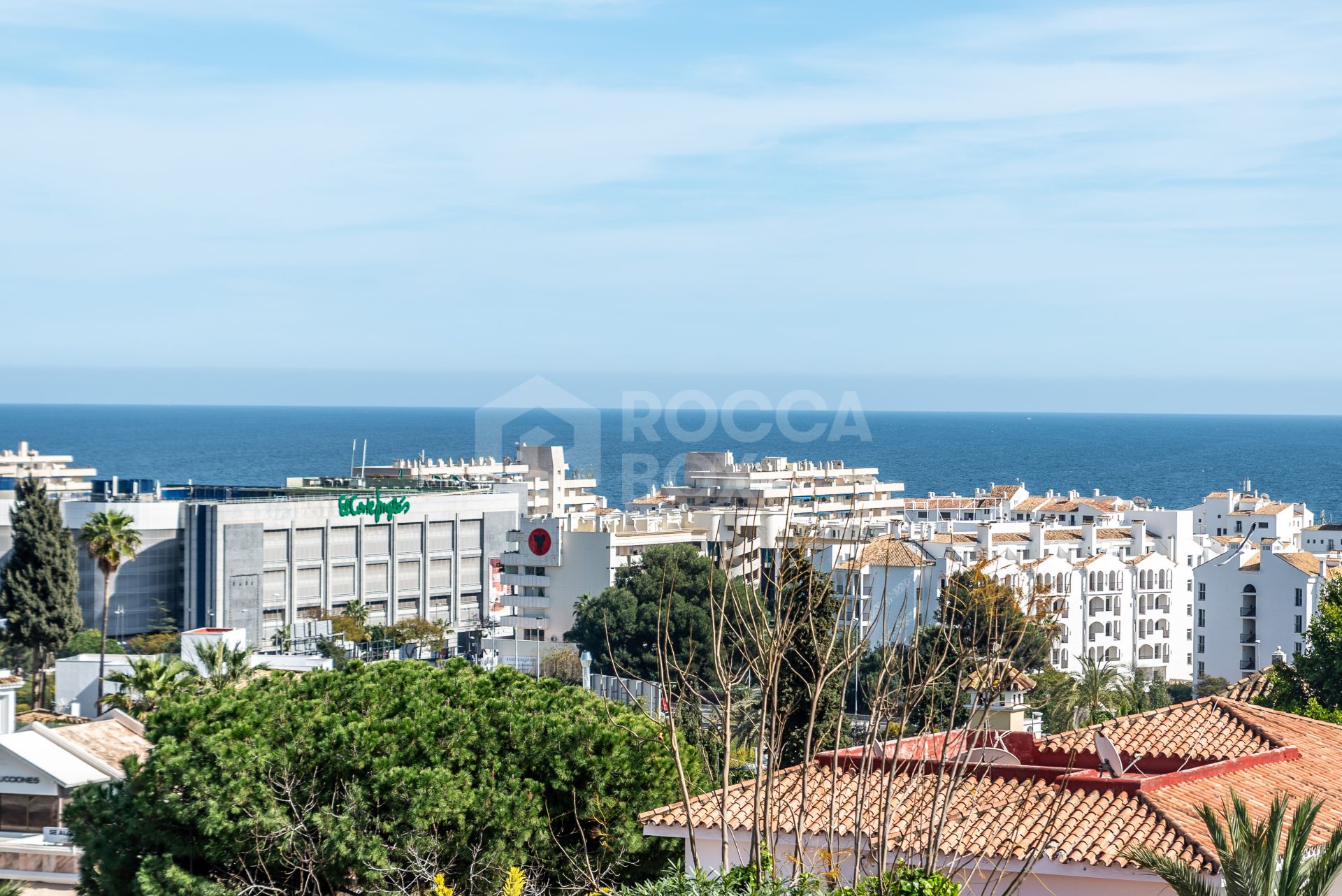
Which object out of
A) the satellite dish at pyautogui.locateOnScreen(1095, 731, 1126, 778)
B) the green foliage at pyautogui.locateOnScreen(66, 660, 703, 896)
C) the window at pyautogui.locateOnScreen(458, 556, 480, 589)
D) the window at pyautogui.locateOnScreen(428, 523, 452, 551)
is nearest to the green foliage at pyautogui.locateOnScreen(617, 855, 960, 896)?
→ the satellite dish at pyautogui.locateOnScreen(1095, 731, 1126, 778)

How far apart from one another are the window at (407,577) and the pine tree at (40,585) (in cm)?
3800

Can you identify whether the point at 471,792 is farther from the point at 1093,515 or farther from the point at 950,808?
the point at 1093,515

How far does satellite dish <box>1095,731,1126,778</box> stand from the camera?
16234 millimetres

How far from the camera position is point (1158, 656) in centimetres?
8638

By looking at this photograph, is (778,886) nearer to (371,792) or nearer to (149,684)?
(371,792)

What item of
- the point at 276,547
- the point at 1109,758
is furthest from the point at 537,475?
the point at 1109,758

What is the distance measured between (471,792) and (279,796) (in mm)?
2332

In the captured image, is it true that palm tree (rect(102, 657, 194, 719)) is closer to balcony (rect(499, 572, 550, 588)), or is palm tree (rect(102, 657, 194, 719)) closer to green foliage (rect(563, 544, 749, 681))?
green foliage (rect(563, 544, 749, 681))

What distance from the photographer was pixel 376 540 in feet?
332

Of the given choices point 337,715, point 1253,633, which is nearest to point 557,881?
point 337,715

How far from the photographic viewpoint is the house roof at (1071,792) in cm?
1407

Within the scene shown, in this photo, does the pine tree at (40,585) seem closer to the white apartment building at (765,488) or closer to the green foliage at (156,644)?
the green foliage at (156,644)

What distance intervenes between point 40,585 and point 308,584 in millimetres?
35271

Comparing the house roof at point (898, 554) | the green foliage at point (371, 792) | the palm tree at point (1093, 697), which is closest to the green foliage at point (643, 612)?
the house roof at point (898, 554)
